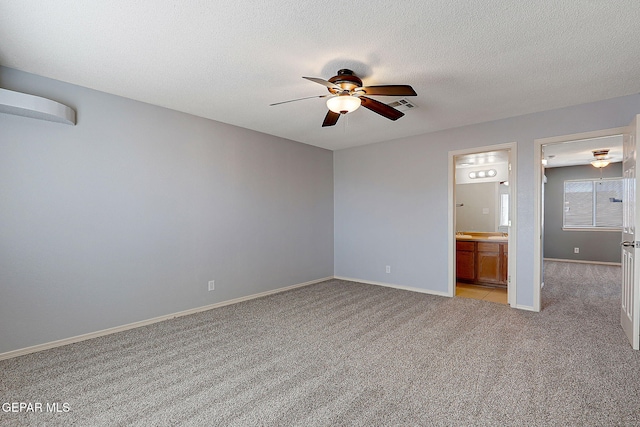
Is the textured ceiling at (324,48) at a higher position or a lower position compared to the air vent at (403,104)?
higher

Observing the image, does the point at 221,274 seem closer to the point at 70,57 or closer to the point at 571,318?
the point at 70,57

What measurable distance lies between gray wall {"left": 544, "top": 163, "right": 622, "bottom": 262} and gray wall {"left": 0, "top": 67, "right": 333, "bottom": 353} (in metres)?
7.14

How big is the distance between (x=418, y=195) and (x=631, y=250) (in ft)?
8.30

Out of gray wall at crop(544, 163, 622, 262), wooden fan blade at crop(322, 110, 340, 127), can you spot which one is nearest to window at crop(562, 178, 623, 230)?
gray wall at crop(544, 163, 622, 262)

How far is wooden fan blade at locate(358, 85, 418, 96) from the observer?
8.30 ft

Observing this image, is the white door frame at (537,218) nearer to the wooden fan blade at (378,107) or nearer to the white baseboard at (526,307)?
the white baseboard at (526,307)

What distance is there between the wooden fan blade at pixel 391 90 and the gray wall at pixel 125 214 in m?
2.43

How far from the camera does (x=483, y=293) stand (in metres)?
4.91

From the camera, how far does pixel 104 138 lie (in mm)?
3260

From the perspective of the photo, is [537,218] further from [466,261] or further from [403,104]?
[403,104]

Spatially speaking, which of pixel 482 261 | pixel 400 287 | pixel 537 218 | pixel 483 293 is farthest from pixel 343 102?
pixel 482 261

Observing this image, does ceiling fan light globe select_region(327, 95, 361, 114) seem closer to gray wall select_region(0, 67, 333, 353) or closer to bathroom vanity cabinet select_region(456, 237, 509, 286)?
gray wall select_region(0, 67, 333, 353)

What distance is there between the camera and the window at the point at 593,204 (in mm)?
7434

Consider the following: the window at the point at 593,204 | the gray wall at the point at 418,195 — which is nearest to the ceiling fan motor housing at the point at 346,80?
the gray wall at the point at 418,195
